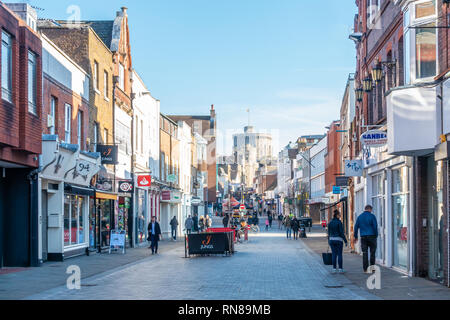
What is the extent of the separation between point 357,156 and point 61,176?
518 inches

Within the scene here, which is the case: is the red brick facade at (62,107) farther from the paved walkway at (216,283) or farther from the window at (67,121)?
the paved walkway at (216,283)

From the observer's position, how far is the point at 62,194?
75.6ft

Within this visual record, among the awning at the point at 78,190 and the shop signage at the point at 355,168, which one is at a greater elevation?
the shop signage at the point at 355,168

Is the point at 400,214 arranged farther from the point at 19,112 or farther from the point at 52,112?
the point at 52,112

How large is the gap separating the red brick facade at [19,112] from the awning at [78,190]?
11.7 feet

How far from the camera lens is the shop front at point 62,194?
21.5 m

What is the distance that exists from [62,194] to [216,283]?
9.27m

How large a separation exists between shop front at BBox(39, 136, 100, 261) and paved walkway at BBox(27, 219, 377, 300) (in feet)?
9.40

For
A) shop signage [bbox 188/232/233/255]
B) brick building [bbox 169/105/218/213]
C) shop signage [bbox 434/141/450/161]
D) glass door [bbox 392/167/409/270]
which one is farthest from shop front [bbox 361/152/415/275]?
brick building [bbox 169/105/218/213]

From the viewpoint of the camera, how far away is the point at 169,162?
48875 millimetres

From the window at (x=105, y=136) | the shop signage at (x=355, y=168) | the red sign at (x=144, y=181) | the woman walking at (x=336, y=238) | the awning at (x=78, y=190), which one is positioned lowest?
the woman walking at (x=336, y=238)

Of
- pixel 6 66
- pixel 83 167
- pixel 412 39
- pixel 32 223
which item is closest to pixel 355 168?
pixel 412 39
